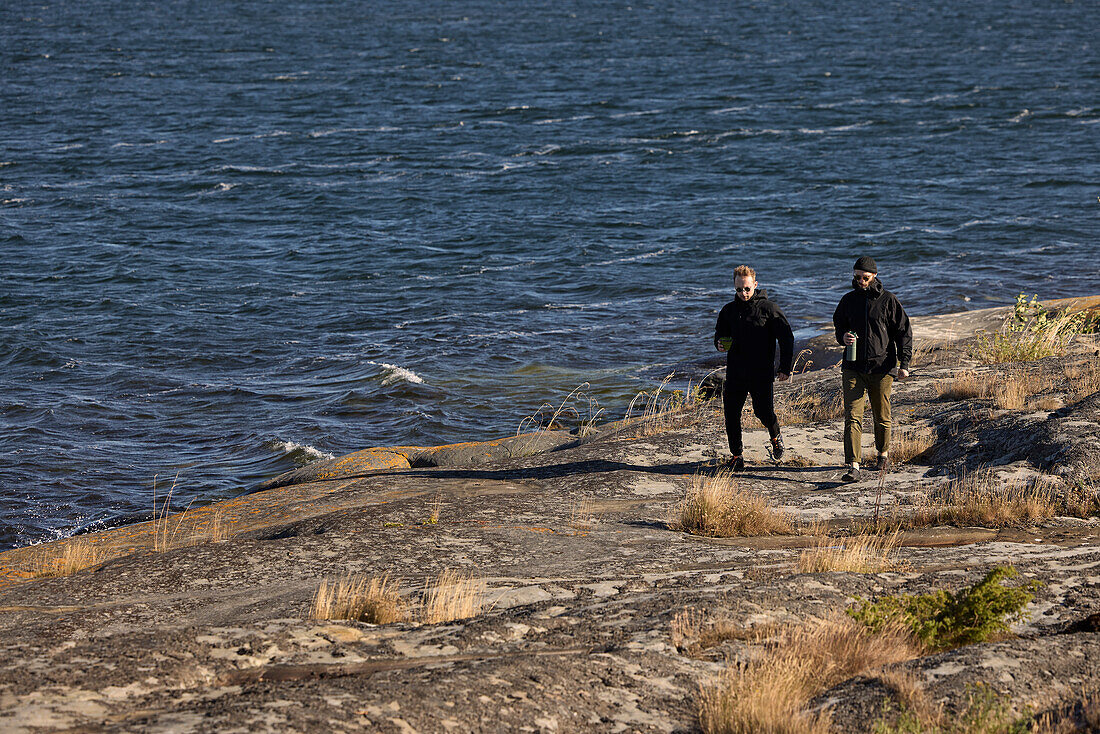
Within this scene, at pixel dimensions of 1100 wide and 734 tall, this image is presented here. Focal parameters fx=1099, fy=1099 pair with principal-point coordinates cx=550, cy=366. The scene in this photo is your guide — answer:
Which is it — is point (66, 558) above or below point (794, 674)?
below

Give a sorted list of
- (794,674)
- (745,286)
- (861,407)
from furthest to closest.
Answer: (745,286) < (861,407) < (794,674)

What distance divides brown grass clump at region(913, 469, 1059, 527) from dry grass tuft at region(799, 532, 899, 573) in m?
1.20

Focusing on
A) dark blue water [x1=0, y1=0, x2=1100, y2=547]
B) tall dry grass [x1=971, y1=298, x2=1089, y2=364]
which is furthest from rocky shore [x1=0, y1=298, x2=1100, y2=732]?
dark blue water [x1=0, y1=0, x2=1100, y2=547]

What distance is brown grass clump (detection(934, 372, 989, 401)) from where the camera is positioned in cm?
1207

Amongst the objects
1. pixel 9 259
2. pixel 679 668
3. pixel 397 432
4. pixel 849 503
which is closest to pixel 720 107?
pixel 9 259

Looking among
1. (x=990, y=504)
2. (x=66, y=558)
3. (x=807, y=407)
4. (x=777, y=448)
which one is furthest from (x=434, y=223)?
(x=990, y=504)

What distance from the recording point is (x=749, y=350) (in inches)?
417

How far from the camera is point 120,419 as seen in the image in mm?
16891

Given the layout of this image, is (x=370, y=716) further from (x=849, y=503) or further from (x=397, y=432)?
(x=397, y=432)

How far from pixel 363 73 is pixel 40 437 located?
41596 mm

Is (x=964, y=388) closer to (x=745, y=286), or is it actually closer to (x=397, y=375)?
(x=745, y=286)

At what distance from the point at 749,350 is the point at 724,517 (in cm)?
224

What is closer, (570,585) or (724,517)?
(570,585)

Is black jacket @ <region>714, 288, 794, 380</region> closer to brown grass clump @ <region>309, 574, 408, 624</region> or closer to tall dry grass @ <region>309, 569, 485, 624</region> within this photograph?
tall dry grass @ <region>309, 569, 485, 624</region>
